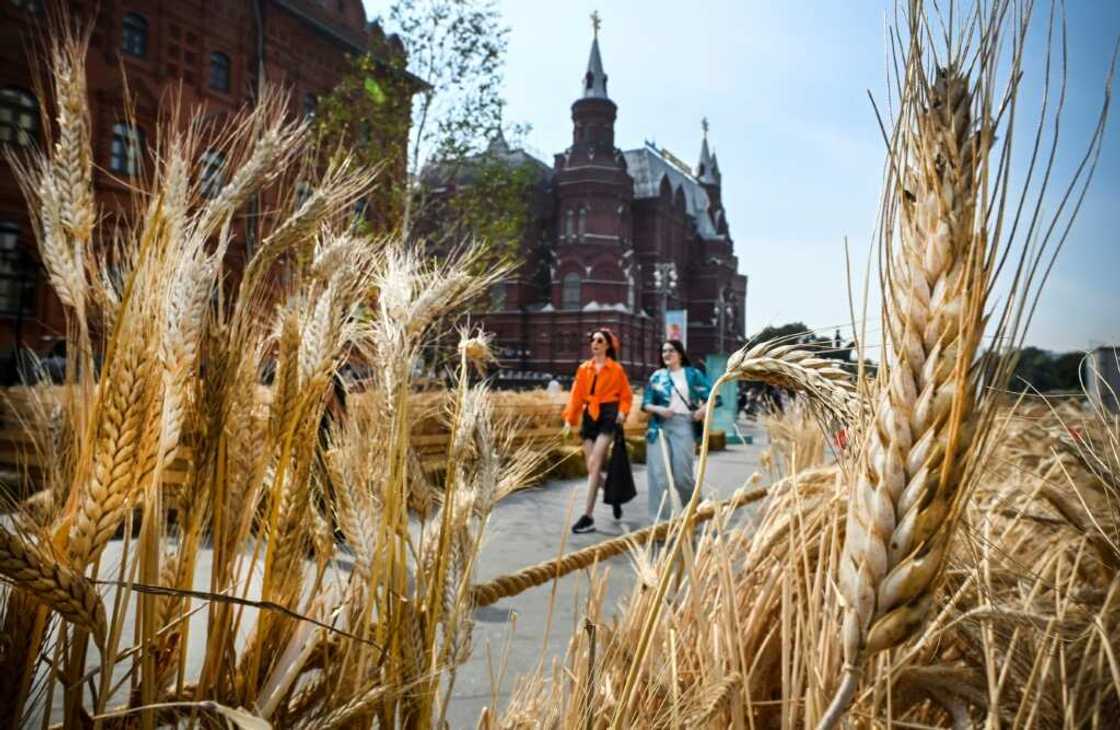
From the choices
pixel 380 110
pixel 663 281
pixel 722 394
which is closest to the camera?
pixel 722 394

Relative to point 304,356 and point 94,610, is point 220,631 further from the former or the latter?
point 304,356

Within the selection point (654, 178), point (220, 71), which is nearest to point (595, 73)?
point (654, 178)

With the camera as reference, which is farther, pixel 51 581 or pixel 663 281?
pixel 663 281

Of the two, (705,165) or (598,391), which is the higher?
(705,165)

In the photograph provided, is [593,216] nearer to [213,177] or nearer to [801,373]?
[213,177]

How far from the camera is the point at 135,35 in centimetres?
2198

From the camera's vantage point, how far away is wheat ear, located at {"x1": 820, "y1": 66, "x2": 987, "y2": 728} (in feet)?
1.63

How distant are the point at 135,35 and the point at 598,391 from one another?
75.1ft

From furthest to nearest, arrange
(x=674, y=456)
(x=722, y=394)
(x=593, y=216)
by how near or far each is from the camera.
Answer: (x=593, y=216)
(x=722, y=394)
(x=674, y=456)

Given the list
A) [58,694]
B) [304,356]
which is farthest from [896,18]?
[58,694]

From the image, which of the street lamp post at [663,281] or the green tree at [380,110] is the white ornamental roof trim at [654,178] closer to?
the street lamp post at [663,281]

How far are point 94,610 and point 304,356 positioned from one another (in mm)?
372

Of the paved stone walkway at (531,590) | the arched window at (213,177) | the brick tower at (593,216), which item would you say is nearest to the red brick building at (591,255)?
the brick tower at (593,216)

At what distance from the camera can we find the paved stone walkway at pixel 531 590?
1.76 meters
